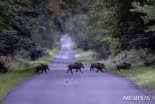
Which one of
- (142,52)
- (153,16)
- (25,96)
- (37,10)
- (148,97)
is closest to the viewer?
(148,97)

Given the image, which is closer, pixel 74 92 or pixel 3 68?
pixel 74 92

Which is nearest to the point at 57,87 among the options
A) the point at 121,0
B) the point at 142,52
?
the point at 121,0

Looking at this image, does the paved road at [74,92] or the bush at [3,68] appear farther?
the bush at [3,68]

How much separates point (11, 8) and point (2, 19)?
40.6 inches

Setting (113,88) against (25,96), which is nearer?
(25,96)

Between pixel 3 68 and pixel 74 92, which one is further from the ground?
pixel 3 68

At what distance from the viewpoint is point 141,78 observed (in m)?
28.5

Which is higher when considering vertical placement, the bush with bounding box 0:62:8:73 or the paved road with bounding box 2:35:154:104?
the bush with bounding box 0:62:8:73

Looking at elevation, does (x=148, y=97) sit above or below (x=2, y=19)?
below

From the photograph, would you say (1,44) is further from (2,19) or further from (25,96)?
(25,96)

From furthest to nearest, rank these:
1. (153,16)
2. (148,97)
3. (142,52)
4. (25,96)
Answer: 1. (142,52)
2. (153,16)
3. (25,96)
4. (148,97)

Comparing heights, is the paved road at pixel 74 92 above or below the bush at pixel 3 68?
below

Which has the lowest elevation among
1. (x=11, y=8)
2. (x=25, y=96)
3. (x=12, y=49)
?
(x=25, y=96)

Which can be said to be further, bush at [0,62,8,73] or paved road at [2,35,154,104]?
bush at [0,62,8,73]
